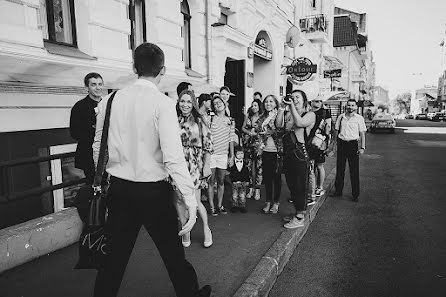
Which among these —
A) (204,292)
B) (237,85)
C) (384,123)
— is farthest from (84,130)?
(384,123)

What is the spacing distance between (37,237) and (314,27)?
17837 millimetres

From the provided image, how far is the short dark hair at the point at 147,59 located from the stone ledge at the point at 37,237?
2.42m

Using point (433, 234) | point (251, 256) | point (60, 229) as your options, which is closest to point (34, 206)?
point (60, 229)

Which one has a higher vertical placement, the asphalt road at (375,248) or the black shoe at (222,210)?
the black shoe at (222,210)

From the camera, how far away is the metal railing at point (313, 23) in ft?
55.6

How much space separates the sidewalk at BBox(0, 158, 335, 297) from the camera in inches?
119

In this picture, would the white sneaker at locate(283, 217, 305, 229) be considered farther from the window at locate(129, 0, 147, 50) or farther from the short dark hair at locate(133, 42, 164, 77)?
the window at locate(129, 0, 147, 50)

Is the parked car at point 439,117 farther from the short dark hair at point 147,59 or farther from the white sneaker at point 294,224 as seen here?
the short dark hair at point 147,59

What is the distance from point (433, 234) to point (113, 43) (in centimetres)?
602

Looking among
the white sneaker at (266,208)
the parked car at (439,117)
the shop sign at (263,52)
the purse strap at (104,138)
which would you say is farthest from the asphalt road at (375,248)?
the parked car at (439,117)

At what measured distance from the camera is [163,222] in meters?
2.25

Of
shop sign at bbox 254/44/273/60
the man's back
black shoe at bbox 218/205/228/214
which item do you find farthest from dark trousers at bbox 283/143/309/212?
shop sign at bbox 254/44/273/60

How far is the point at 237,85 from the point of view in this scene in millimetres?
10570

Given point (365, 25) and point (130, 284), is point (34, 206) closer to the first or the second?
point (130, 284)
